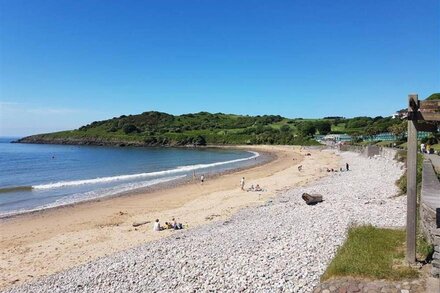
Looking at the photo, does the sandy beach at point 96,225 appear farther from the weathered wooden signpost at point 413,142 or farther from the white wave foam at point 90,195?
the weathered wooden signpost at point 413,142

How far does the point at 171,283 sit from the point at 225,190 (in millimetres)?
20637

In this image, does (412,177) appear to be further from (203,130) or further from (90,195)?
(203,130)

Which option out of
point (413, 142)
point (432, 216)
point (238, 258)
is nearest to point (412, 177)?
point (413, 142)

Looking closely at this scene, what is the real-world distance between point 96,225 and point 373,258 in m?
14.7

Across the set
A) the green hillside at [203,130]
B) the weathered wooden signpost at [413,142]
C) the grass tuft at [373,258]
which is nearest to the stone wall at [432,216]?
the weathered wooden signpost at [413,142]

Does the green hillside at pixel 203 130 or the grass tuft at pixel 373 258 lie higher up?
the green hillside at pixel 203 130

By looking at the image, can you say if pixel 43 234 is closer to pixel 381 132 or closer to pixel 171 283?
pixel 171 283

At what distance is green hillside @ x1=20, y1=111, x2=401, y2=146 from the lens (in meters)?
125

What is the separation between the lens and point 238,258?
10578 millimetres

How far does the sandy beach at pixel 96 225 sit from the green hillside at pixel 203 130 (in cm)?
7445

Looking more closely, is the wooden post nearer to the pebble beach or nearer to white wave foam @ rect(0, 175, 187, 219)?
the pebble beach

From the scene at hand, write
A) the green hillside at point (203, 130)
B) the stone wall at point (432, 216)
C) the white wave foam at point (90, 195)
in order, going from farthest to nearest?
the green hillside at point (203, 130) < the white wave foam at point (90, 195) < the stone wall at point (432, 216)

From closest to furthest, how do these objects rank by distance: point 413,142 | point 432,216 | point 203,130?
point 413,142 < point 432,216 < point 203,130

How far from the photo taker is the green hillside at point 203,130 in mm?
125438
